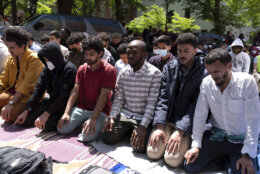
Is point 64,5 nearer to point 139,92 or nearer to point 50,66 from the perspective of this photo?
point 50,66

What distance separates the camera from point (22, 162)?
2.33m

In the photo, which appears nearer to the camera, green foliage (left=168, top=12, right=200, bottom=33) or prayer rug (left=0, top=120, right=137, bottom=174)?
prayer rug (left=0, top=120, right=137, bottom=174)

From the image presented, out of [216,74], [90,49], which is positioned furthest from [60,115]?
[216,74]

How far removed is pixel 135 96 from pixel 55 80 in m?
1.32

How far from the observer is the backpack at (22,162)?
227cm

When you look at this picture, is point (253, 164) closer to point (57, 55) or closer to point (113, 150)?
point (113, 150)

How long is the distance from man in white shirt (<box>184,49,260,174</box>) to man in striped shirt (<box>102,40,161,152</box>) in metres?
0.69

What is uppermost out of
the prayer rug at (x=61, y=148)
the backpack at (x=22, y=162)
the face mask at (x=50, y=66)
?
the face mask at (x=50, y=66)

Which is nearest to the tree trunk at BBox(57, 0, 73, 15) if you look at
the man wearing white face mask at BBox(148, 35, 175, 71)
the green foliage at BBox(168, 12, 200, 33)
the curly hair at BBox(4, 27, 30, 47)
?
the green foliage at BBox(168, 12, 200, 33)

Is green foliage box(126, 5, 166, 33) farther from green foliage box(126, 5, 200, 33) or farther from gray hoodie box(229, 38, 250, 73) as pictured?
gray hoodie box(229, 38, 250, 73)

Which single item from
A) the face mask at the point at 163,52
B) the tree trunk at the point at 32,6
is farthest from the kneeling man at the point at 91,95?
the tree trunk at the point at 32,6

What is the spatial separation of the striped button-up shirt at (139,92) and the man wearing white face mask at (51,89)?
2.86 feet

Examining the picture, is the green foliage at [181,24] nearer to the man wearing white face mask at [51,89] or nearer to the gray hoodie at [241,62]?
the gray hoodie at [241,62]

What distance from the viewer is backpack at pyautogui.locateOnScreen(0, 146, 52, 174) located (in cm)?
227
